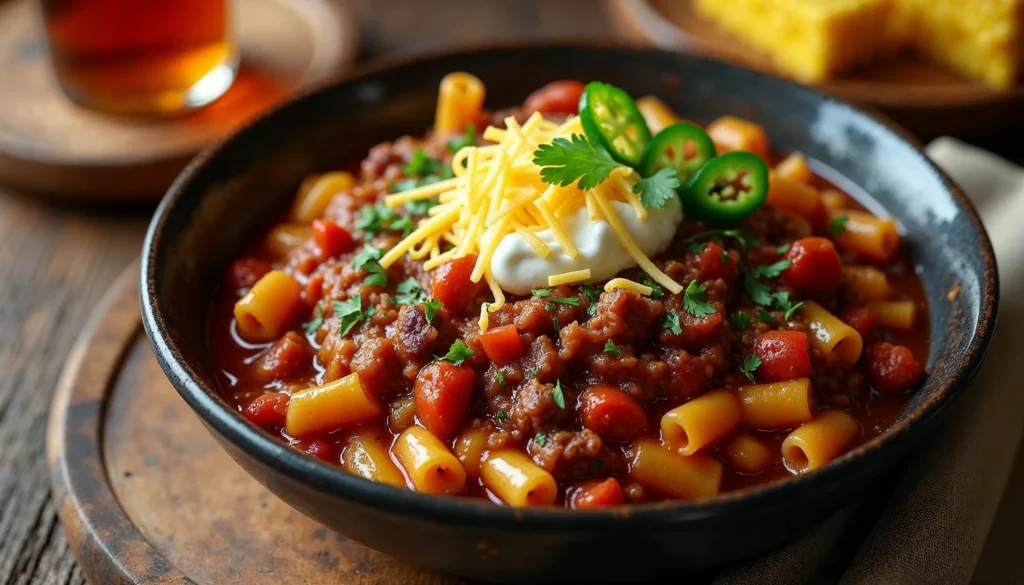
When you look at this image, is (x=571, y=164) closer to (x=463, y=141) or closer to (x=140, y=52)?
(x=463, y=141)

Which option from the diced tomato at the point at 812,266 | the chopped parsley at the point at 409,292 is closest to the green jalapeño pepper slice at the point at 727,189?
the diced tomato at the point at 812,266

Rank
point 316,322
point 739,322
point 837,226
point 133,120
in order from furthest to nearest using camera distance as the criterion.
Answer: point 133,120
point 837,226
point 316,322
point 739,322

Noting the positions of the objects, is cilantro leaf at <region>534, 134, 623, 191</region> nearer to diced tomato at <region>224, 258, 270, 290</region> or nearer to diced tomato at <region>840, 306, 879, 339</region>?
diced tomato at <region>840, 306, 879, 339</region>

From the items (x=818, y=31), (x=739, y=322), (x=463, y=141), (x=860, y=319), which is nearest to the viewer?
(x=739, y=322)

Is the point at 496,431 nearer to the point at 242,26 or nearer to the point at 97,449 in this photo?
the point at 97,449

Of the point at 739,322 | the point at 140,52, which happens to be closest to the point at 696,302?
the point at 739,322

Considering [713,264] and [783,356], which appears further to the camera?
[713,264]

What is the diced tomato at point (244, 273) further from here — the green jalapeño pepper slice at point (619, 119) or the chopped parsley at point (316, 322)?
the green jalapeño pepper slice at point (619, 119)

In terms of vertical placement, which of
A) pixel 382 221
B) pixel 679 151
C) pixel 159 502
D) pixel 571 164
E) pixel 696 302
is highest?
pixel 571 164
